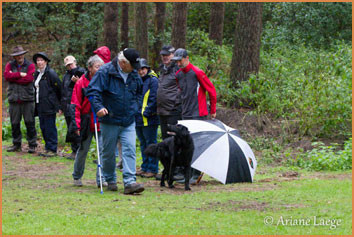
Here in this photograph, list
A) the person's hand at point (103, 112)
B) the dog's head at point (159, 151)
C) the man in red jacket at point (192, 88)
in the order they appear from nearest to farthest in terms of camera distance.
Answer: the person's hand at point (103, 112) < the dog's head at point (159, 151) < the man in red jacket at point (192, 88)

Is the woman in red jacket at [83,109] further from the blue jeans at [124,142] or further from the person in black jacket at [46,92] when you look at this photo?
the person in black jacket at [46,92]

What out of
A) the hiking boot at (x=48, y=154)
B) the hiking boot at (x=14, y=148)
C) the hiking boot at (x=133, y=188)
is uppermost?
the hiking boot at (x=133, y=188)

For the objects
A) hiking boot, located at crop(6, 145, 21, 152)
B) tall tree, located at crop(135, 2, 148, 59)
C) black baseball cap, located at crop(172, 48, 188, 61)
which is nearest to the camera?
black baseball cap, located at crop(172, 48, 188, 61)

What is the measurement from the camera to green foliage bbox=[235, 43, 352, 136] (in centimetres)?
1440

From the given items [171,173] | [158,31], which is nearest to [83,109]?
[171,173]

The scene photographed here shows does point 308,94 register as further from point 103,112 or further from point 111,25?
point 111,25

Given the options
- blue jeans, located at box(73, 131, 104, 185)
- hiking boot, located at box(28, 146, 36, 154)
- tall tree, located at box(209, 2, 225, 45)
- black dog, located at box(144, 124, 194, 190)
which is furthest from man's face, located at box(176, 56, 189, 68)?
tall tree, located at box(209, 2, 225, 45)

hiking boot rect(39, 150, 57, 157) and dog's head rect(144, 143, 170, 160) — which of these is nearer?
dog's head rect(144, 143, 170, 160)

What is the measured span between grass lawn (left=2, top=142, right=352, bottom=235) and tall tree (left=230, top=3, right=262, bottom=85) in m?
6.40

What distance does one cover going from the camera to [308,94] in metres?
15.2

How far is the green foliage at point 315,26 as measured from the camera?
87.3 feet

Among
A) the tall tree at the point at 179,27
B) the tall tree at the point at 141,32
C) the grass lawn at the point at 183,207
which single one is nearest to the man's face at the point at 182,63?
the grass lawn at the point at 183,207

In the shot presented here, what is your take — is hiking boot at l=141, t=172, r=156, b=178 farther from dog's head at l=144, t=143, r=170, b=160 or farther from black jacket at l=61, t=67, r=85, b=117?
black jacket at l=61, t=67, r=85, b=117

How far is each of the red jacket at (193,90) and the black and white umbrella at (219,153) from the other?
0.39 m
